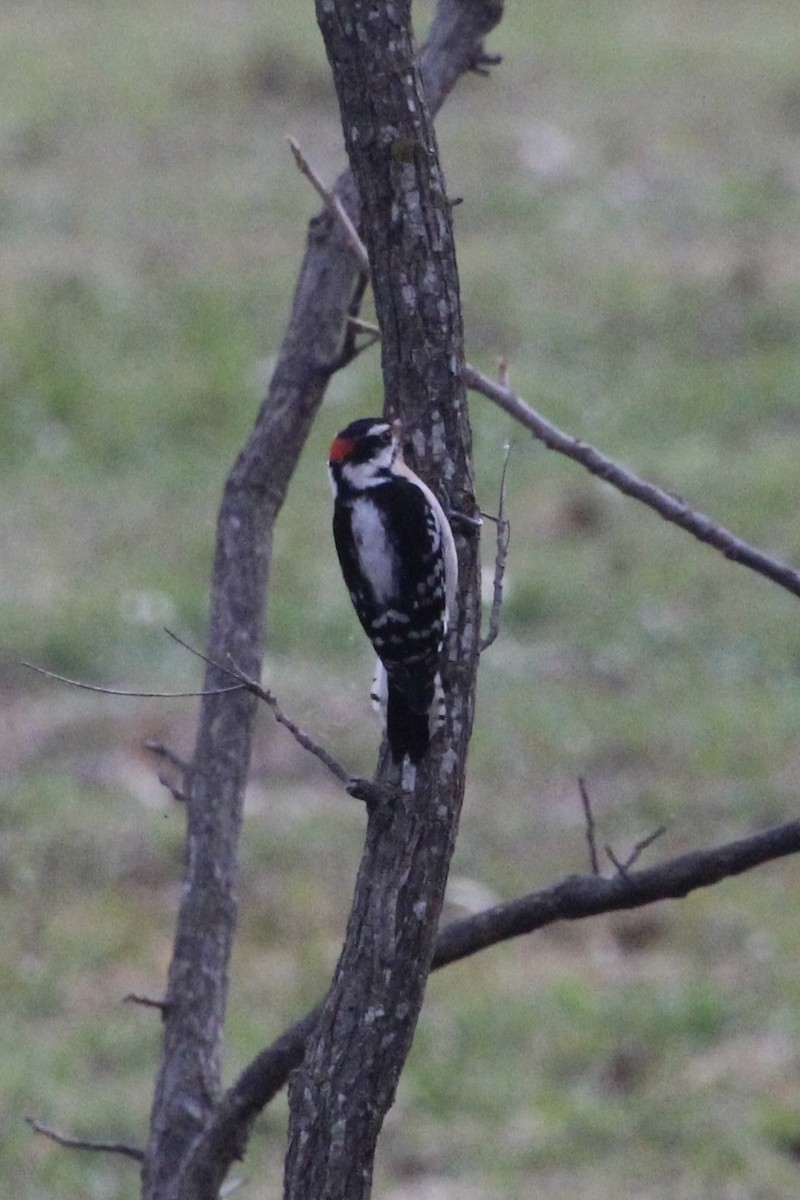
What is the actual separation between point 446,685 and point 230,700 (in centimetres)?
101

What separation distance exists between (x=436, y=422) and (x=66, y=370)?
9.55 metres

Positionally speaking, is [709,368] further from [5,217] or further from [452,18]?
[452,18]

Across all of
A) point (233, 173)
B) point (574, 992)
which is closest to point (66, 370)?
point (233, 173)

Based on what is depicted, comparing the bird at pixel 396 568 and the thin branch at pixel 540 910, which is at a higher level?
the bird at pixel 396 568

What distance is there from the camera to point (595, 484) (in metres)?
10.8

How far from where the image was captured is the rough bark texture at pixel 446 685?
2.79 m

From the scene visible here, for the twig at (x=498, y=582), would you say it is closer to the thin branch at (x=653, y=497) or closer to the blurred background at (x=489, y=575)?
the thin branch at (x=653, y=497)

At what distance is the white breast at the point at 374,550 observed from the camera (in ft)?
11.6

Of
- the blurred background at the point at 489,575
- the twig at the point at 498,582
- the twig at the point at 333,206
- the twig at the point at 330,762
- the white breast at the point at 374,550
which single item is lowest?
the twig at the point at 330,762

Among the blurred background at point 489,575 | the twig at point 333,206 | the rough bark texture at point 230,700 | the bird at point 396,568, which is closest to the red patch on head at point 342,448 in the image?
the bird at point 396,568

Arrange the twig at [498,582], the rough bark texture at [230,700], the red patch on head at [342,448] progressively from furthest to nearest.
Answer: the red patch on head at [342,448], the rough bark texture at [230,700], the twig at [498,582]

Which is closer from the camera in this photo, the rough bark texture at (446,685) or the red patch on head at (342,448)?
the rough bark texture at (446,685)

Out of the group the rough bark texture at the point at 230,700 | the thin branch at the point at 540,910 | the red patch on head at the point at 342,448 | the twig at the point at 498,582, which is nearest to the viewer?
the thin branch at the point at 540,910

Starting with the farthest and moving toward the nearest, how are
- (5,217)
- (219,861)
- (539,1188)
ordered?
(5,217), (539,1188), (219,861)
